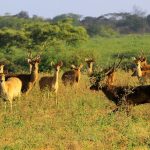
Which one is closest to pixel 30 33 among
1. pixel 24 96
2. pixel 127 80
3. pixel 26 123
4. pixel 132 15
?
pixel 127 80

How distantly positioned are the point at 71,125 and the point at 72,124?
59mm

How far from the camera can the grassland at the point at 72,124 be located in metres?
8.44

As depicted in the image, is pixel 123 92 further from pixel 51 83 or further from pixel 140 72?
pixel 140 72

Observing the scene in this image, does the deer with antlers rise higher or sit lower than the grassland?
higher

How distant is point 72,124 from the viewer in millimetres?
9602

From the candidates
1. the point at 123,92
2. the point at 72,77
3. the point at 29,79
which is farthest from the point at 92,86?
the point at 72,77

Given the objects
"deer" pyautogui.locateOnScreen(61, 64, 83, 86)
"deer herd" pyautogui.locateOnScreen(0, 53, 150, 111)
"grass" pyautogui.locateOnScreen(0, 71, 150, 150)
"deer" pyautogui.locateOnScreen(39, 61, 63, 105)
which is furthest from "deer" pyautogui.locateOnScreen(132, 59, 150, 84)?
"grass" pyautogui.locateOnScreen(0, 71, 150, 150)

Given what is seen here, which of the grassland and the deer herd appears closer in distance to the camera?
the grassland

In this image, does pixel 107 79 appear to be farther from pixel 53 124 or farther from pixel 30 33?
pixel 30 33

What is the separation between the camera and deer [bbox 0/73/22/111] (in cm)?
1164

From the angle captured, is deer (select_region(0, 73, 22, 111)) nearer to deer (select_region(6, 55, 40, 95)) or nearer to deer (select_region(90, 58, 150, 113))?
deer (select_region(6, 55, 40, 95))

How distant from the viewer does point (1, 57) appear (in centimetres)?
2956

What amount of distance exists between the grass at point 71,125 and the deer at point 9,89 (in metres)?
0.19

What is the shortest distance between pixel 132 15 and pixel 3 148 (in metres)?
58.3
